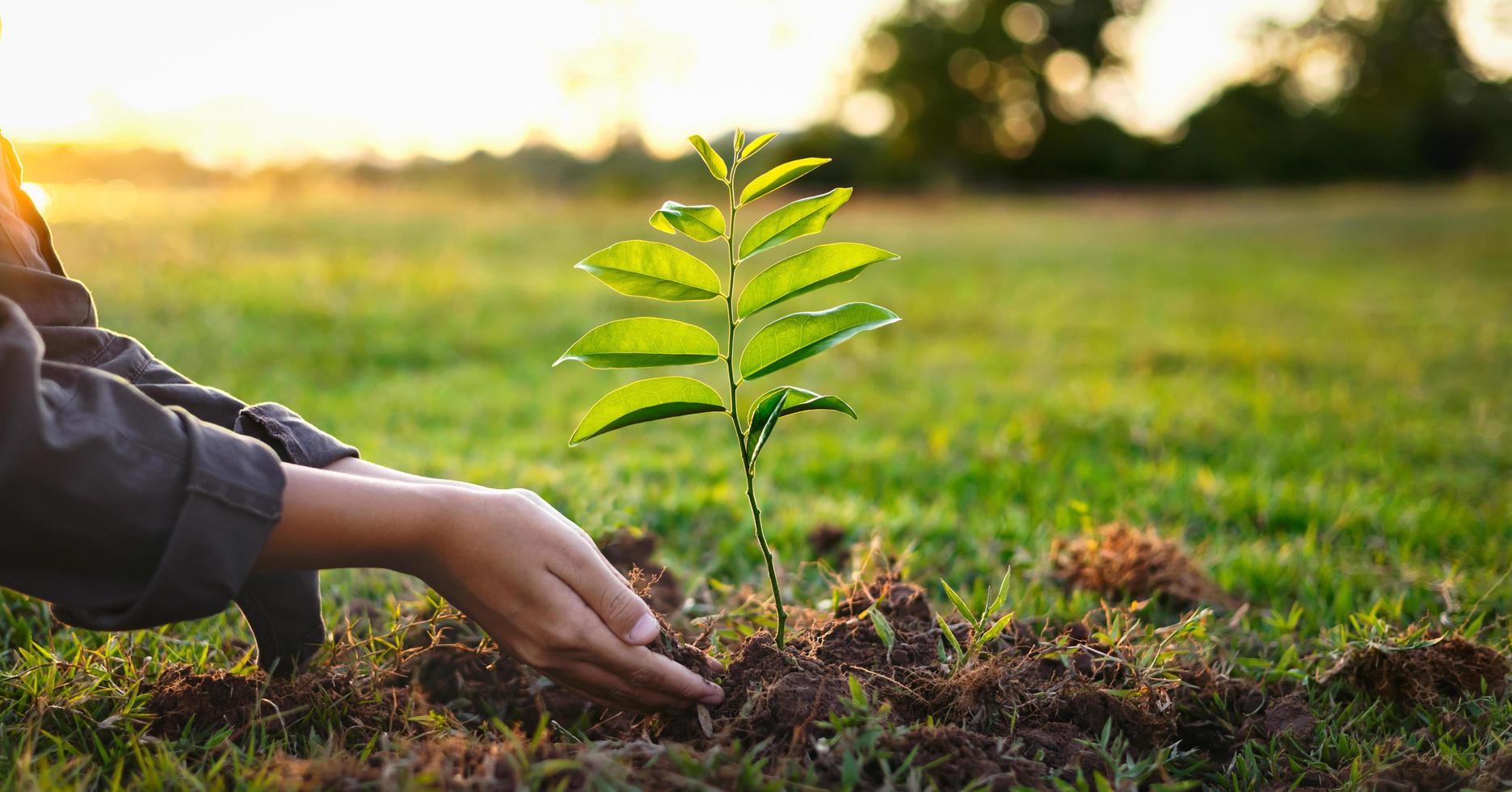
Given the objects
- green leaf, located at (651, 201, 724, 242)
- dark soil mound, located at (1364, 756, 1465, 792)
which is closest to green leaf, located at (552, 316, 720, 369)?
green leaf, located at (651, 201, 724, 242)

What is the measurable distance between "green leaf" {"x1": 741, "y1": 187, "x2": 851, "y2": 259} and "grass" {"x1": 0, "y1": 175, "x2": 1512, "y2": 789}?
24.0 inches

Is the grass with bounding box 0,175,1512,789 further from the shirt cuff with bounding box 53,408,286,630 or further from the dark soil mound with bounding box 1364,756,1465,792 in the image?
the shirt cuff with bounding box 53,408,286,630

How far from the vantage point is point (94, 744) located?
128 cm

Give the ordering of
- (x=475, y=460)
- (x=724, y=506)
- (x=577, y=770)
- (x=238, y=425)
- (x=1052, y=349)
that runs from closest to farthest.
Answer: (x=577, y=770)
(x=238, y=425)
(x=724, y=506)
(x=475, y=460)
(x=1052, y=349)

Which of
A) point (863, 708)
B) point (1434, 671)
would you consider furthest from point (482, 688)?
point (1434, 671)

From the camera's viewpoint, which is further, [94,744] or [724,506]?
[724,506]

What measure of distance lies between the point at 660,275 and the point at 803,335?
0.65ft

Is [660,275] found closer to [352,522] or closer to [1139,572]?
[352,522]

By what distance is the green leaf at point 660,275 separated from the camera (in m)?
1.22

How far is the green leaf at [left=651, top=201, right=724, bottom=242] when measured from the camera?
1177 mm

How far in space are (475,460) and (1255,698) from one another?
2140 millimetres

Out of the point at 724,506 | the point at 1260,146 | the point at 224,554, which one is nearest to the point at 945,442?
the point at 724,506

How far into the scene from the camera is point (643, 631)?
1185mm

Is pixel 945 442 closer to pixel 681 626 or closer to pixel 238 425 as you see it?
pixel 681 626
